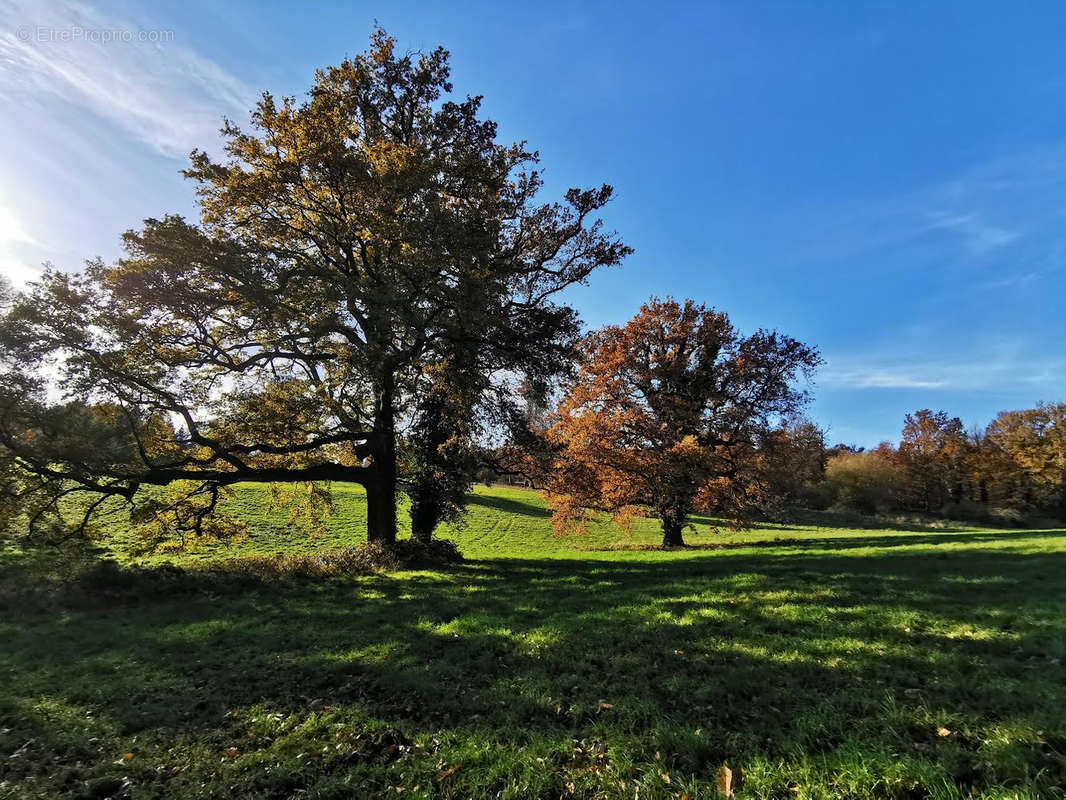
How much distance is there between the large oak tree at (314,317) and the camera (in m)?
13.7

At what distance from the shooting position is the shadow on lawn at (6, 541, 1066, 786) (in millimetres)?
4508

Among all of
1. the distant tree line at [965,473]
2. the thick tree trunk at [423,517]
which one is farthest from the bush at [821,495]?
the thick tree trunk at [423,517]

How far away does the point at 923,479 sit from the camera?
2783 inches

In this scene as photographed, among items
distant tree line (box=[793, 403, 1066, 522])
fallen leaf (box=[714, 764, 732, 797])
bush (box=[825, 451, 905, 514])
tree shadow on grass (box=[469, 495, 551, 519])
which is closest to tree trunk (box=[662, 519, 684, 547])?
tree shadow on grass (box=[469, 495, 551, 519])

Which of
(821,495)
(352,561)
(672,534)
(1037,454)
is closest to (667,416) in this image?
(672,534)

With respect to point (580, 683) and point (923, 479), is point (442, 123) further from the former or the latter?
point (923, 479)

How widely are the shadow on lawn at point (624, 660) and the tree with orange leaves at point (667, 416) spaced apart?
13079 mm

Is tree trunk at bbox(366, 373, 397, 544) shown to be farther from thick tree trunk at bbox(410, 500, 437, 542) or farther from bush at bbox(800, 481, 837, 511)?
bush at bbox(800, 481, 837, 511)

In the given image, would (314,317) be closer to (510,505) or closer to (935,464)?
(510,505)

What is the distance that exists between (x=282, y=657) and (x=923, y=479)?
9055 centimetres

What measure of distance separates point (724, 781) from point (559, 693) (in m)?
2.27

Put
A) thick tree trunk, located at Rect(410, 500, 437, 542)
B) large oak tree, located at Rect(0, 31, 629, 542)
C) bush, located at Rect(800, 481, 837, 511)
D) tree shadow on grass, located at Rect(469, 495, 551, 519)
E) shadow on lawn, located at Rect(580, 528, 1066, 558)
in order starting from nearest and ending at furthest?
large oak tree, located at Rect(0, 31, 629, 542) < thick tree trunk, located at Rect(410, 500, 437, 542) < shadow on lawn, located at Rect(580, 528, 1066, 558) < tree shadow on grass, located at Rect(469, 495, 551, 519) < bush, located at Rect(800, 481, 837, 511)

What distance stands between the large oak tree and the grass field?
5700 mm

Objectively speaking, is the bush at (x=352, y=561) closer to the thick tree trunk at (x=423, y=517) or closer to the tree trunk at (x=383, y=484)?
the tree trunk at (x=383, y=484)
